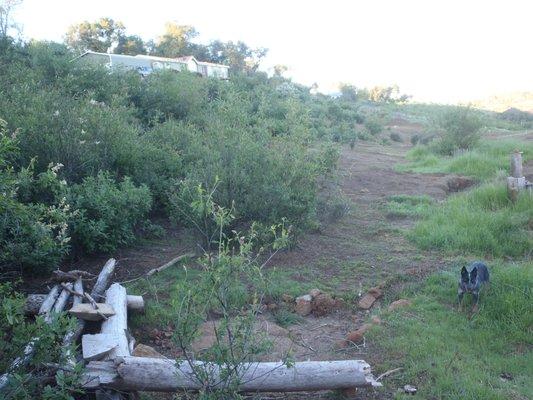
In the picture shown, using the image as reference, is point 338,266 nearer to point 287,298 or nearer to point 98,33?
point 287,298

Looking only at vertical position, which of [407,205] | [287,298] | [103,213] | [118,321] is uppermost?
[103,213]

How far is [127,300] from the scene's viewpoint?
5.50 m

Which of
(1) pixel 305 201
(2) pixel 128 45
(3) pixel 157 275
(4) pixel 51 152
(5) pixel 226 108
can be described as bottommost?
(3) pixel 157 275

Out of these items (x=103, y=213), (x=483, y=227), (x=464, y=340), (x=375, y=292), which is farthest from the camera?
(x=483, y=227)

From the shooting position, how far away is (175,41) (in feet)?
152

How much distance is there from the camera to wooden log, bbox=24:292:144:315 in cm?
512

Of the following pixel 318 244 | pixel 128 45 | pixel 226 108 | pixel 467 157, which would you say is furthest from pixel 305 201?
pixel 128 45

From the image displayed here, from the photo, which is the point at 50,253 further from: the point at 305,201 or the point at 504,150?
the point at 504,150

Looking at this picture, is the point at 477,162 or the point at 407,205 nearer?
the point at 407,205

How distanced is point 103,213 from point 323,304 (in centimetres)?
284

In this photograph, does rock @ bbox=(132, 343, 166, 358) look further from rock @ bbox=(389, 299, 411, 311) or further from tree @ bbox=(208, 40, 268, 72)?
tree @ bbox=(208, 40, 268, 72)

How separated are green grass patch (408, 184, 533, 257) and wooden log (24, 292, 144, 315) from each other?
4.25 meters

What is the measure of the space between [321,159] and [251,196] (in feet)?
7.68

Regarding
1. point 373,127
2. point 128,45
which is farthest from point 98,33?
point 373,127
